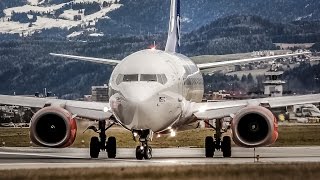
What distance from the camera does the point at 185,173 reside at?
2438 centimetres

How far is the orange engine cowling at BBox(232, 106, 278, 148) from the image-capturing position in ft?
117

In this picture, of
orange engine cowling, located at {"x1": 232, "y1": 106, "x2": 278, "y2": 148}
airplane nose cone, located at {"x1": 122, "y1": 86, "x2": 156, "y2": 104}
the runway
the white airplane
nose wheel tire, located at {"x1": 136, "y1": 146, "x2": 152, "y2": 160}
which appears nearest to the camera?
the runway

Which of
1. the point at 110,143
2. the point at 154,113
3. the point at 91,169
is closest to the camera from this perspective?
the point at 91,169

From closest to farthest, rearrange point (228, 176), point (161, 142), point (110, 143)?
point (228, 176), point (110, 143), point (161, 142)

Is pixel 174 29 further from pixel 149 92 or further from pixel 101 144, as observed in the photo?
pixel 149 92

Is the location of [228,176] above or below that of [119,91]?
below

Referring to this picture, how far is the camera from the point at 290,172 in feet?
79.2

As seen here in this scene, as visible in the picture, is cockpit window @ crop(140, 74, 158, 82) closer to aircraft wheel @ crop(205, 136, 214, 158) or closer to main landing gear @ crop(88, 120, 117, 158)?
main landing gear @ crop(88, 120, 117, 158)

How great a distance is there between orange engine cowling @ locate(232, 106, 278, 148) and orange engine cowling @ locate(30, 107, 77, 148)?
5.93 m

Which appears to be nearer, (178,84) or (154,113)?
(154,113)

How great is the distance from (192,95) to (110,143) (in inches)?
153

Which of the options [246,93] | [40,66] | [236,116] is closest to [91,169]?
[236,116]

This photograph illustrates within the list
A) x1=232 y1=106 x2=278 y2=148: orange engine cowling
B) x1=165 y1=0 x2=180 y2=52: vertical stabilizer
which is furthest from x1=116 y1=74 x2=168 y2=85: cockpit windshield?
x1=165 y1=0 x2=180 y2=52: vertical stabilizer

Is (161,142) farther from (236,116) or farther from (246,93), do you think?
(246,93)
